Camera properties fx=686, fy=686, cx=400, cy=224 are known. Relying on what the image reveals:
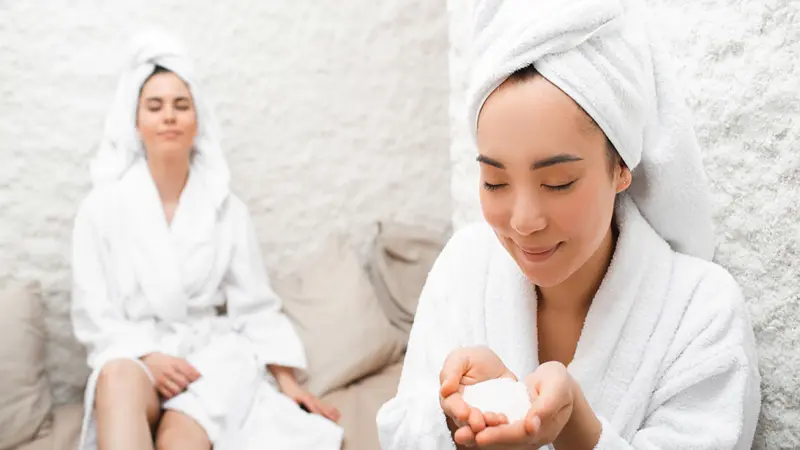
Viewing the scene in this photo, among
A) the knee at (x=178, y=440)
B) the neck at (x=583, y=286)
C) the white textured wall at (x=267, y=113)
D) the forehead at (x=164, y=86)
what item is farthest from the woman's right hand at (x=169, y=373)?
the neck at (x=583, y=286)

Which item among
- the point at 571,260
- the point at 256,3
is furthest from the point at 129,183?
the point at 571,260

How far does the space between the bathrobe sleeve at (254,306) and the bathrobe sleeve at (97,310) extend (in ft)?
0.89

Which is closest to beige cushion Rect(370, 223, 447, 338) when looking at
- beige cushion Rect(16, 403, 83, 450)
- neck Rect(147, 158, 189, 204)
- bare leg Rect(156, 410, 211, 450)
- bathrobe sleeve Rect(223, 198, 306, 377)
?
bathrobe sleeve Rect(223, 198, 306, 377)

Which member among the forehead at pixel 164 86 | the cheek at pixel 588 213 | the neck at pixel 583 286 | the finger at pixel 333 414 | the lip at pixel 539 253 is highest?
the forehead at pixel 164 86

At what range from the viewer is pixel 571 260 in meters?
0.89

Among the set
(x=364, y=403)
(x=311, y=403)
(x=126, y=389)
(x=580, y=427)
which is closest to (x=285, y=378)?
(x=311, y=403)

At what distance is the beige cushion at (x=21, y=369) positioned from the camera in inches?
72.9

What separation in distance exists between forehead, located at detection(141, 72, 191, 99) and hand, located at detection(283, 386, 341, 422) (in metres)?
0.92

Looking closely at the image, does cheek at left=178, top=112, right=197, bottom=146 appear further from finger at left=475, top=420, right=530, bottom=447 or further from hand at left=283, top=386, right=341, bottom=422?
finger at left=475, top=420, right=530, bottom=447

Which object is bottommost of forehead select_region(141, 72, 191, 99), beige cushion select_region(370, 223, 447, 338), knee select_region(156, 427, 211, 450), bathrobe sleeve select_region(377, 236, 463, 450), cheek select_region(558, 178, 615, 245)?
knee select_region(156, 427, 211, 450)

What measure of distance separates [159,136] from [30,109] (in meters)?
0.50

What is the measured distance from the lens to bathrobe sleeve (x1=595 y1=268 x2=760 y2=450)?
0.90 metres

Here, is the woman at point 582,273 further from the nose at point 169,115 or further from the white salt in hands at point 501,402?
the nose at point 169,115

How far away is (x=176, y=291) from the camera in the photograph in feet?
6.26
